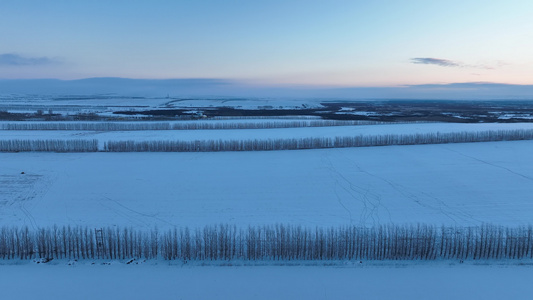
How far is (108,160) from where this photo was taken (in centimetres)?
2275

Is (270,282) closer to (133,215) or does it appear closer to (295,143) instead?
(133,215)

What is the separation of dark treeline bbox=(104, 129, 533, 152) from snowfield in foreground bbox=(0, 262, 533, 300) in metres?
17.0

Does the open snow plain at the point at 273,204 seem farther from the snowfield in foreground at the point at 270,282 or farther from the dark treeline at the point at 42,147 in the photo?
the dark treeline at the point at 42,147

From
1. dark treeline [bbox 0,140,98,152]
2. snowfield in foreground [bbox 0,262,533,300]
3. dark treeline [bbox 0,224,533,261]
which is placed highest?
dark treeline [bbox 0,140,98,152]

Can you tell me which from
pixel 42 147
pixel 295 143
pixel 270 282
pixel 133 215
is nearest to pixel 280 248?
pixel 270 282

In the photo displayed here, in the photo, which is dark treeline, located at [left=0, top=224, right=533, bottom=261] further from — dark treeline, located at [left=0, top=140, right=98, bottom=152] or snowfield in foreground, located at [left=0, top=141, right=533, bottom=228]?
dark treeline, located at [left=0, top=140, right=98, bottom=152]

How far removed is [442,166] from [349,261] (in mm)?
13573

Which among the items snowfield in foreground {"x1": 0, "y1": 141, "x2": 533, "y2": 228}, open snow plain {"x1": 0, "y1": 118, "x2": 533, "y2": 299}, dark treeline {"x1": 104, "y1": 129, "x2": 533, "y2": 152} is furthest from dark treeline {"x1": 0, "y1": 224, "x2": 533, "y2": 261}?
dark treeline {"x1": 104, "y1": 129, "x2": 533, "y2": 152}

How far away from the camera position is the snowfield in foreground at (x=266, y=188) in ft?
43.6

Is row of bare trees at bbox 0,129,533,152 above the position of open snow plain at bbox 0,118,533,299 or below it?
above

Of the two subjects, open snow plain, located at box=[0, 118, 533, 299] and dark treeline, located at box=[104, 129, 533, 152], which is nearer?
open snow plain, located at box=[0, 118, 533, 299]

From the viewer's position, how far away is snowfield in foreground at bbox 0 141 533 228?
13297 millimetres

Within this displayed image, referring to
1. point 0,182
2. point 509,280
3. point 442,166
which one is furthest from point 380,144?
point 0,182

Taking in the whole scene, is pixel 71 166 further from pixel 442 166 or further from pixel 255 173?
pixel 442 166
